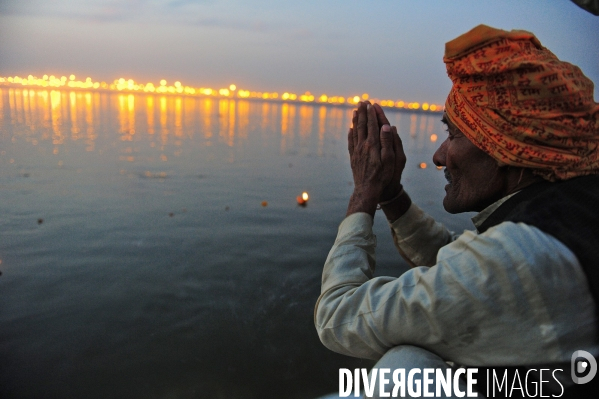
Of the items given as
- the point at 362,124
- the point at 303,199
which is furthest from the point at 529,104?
the point at 303,199

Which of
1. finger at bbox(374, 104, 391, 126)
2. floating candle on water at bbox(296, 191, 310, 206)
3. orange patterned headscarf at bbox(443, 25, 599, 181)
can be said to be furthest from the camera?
floating candle on water at bbox(296, 191, 310, 206)

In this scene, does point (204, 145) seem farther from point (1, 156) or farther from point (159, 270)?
point (159, 270)

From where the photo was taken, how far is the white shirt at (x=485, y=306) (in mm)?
1294

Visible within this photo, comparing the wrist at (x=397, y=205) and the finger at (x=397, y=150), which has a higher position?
the finger at (x=397, y=150)

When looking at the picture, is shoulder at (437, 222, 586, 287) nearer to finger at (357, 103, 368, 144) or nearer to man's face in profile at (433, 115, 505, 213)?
man's face in profile at (433, 115, 505, 213)

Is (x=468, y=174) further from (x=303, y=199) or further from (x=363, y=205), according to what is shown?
(x=303, y=199)

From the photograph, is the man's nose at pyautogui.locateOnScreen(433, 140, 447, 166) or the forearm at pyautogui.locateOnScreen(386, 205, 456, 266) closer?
the man's nose at pyautogui.locateOnScreen(433, 140, 447, 166)

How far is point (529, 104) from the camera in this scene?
1544 millimetres

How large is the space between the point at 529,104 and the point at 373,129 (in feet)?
2.18

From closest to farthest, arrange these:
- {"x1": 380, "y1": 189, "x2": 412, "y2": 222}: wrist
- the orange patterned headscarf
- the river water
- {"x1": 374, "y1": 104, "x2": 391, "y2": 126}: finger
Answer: the orange patterned headscarf < {"x1": 374, "y1": 104, "x2": 391, "y2": 126}: finger < {"x1": 380, "y1": 189, "x2": 412, "y2": 222}: wrist < the river water

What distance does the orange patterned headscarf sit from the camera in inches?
59.6

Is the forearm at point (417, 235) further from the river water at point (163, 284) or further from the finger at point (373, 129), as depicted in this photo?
the river water at point (163, 284)

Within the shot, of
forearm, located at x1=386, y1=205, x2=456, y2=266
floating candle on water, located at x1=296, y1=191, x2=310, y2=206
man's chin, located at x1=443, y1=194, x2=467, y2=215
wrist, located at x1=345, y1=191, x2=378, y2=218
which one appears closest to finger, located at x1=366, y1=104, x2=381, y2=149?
wrist, located at x1=345, y1=191, x2=378, y2=218

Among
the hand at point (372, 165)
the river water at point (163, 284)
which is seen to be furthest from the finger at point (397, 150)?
the river water at point (163, 284)
